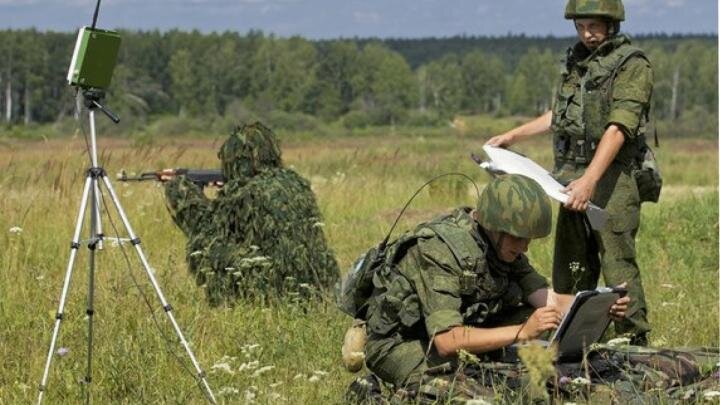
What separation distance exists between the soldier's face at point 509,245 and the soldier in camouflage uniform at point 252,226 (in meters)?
2.34

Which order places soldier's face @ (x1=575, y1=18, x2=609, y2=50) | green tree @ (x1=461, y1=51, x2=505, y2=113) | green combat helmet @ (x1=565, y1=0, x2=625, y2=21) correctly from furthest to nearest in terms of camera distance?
green tree @ (x1=461, y1=51, x2=505, y2=113), soldier's face @ (x1=575, y1=18, x2=609, y2=50), green combat helmet @ (x1=565, y1=0, x2=625, y2=21)

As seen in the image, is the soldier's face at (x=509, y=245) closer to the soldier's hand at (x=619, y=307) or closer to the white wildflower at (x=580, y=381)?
the soldier's hand at (x=619, y=307)

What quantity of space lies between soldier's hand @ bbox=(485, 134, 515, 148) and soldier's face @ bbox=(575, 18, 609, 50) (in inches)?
23.4

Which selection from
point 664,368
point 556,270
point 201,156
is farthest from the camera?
point 201,156

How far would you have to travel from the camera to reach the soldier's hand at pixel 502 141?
606 cm

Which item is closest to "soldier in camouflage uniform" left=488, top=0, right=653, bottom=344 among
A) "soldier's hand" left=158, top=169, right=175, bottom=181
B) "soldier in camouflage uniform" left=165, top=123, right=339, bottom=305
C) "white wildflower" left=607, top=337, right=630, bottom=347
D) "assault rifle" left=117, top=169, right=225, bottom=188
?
"white wildflower" left=607, top=337, right=630, bottom=347

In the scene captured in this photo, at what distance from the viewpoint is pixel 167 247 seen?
31.2ft

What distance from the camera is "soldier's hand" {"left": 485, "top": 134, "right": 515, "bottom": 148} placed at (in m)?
6.06

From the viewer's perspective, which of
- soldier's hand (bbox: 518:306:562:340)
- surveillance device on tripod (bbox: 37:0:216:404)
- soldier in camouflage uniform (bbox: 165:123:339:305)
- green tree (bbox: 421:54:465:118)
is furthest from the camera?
green tree (bbox: 421:54:465:118)

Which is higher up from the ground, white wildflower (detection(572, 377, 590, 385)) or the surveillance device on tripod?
the surveillance device on tripod

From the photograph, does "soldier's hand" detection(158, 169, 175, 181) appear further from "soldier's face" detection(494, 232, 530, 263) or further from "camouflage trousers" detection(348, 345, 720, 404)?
"soldier's face" detection(494, 232, 530, 263)

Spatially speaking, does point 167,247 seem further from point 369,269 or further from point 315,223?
point 369,269

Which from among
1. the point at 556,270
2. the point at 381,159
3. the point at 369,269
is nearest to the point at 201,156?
the point at 381,159

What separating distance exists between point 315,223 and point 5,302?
5.92 ft
